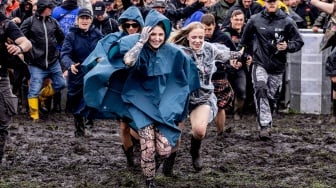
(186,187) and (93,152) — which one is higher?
(186,187)

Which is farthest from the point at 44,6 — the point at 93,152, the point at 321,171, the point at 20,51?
the point at 321,171

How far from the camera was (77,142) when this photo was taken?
13109 millimetres

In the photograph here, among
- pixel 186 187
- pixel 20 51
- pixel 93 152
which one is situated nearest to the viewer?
pixel 186 187

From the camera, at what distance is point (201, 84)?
424 inches

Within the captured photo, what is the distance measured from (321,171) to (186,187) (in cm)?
189

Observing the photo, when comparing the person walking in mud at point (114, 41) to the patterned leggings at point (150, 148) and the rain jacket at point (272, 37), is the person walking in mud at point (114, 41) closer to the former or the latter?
the patterned leggings at point (150, 148)

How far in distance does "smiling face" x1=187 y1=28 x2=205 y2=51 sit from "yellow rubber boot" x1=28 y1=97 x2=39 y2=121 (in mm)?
5828

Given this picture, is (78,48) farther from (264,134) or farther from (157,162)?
(157,162)

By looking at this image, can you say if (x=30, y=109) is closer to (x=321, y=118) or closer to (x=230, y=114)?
(x=230, y=114)

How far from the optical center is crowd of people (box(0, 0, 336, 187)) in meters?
9.37

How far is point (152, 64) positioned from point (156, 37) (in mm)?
265

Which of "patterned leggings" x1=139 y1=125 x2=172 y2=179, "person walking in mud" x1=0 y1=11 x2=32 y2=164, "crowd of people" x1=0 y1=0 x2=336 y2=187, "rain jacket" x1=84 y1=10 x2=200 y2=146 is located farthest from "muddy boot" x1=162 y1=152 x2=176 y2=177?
"person walking in mud" x1=0 y1=11 x2=32 y2=164

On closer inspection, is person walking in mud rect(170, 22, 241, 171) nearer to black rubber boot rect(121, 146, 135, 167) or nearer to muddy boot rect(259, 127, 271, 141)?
black rubber boot rect(121, 146, 135, 167)

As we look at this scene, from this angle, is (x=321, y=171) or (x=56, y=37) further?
(x=56, y=37)
